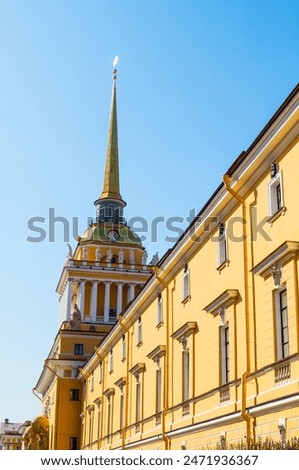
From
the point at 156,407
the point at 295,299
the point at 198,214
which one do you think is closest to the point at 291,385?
the point at 295,299

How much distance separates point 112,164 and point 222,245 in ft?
179

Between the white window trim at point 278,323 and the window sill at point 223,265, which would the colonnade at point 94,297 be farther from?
the white window trim at point 278,323

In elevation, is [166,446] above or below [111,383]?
below

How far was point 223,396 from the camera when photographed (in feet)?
65.8

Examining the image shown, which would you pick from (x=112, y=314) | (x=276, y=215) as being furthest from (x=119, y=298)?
(x=276, y=215)

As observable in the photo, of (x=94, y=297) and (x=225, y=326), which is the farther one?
(x=94, y=297)

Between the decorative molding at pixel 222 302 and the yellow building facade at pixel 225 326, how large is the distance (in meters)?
0.04

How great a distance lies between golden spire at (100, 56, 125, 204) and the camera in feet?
241

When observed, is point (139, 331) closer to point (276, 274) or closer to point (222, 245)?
point (222, 245)

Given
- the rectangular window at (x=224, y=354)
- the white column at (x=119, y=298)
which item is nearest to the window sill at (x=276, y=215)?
the rectangular window at (x=224, y=354)

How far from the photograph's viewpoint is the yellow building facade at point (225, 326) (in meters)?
16.7

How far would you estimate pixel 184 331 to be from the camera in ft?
79.6
